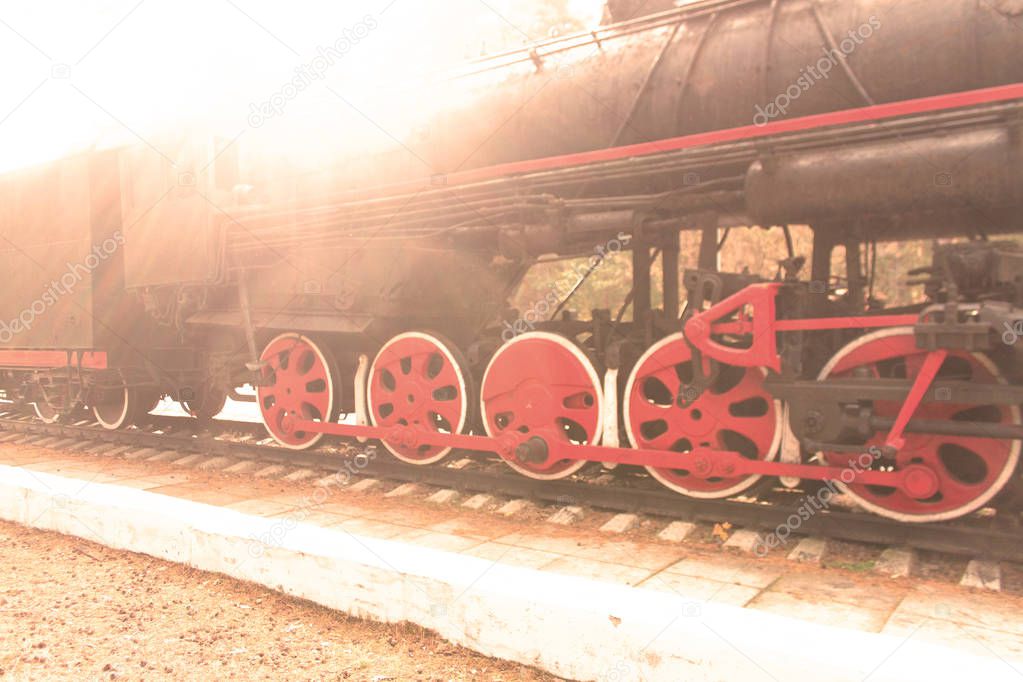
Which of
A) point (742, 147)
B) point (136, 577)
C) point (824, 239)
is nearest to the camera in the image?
point (136, 577)

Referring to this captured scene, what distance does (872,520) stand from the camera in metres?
3.85

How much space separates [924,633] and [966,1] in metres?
2.90

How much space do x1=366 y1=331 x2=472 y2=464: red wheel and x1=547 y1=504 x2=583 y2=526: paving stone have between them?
0.97m

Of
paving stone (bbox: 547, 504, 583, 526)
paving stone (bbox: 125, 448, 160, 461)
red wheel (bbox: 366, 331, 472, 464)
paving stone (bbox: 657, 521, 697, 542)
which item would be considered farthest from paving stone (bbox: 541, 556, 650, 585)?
paving stone (bbox: 125, 448, 160, 461)

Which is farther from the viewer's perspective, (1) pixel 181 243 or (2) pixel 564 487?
(1) pixel 181 243

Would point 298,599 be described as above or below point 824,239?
below

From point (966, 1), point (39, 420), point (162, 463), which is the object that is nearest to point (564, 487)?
point (966, 1)

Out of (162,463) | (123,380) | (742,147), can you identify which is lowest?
(162,463)

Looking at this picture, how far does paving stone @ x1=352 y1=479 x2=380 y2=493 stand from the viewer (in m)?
5.40

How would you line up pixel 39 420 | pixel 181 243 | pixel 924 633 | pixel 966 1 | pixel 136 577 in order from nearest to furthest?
pixel 924 633, pixel 136 577, pixel 966 1, pixel 181 243, pixel 39 420

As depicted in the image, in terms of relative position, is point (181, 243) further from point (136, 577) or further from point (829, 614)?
point (829, 614)

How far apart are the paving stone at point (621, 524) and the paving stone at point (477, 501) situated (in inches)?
34.4

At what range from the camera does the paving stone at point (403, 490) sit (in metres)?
5.21

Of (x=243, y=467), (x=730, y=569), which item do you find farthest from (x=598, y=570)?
(x=243, y=467)
